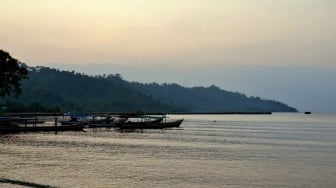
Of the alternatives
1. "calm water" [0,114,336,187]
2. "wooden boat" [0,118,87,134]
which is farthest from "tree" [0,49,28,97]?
"calm water" [0,114,336,187]

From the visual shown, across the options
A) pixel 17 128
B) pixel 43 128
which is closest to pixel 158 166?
pixel 17 128

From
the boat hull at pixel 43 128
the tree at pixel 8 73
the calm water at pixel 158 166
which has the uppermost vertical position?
the tree at pixel 8 73

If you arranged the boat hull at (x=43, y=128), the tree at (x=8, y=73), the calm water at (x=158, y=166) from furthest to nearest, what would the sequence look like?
the tree at (x=8, y=73) < the boat hull at (x=43, y=128) < the calm water at (x=158, y=166)

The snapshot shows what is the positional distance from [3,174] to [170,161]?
57.0ft

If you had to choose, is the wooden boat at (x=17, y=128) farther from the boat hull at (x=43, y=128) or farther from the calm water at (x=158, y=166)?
the calm water at (x=158, y=166)

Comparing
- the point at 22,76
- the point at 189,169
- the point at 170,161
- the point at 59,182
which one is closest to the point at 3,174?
the point at 59,182

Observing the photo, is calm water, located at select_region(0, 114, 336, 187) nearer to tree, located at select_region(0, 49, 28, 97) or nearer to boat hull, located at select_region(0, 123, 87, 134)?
boat hull, located at select_region(0, 123, 87, 134)

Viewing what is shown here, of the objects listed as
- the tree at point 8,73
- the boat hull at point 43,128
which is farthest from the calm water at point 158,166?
the tree at point 8,73

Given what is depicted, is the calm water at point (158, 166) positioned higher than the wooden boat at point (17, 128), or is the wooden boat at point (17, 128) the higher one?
the wooden boat at point (17, 128)

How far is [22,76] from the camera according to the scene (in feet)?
290

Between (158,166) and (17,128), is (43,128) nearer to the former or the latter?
(17,128)

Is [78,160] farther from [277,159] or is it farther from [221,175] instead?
[277,159]

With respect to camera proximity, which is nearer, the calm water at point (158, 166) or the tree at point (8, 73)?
the calm water at point (158, 166)

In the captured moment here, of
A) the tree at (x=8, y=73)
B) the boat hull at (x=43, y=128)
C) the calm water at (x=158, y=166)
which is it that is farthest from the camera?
the tree at (x=8, y=73)
